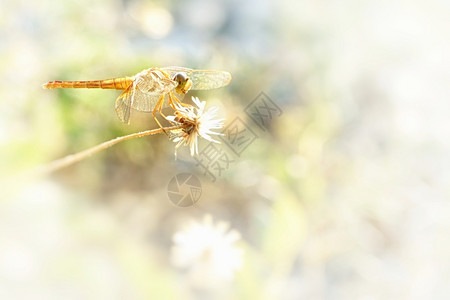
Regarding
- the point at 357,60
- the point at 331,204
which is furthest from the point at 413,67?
the point at 331,204

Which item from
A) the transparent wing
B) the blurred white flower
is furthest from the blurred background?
the transparent wing

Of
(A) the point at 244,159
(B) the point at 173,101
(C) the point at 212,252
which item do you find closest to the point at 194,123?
(B) the point at 173,101

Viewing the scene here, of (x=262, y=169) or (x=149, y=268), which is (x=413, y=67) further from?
(x=149, y=268)

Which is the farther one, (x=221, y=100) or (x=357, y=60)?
(x=357, y=60)

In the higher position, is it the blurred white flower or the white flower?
the blurred white flower

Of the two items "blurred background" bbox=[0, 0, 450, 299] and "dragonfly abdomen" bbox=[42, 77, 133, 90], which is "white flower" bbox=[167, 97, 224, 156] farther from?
"blurred background" bbox=[0, 0, 450, 299]

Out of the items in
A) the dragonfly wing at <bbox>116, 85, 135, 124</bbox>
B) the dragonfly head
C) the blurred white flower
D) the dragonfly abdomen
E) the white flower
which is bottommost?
the white flower
